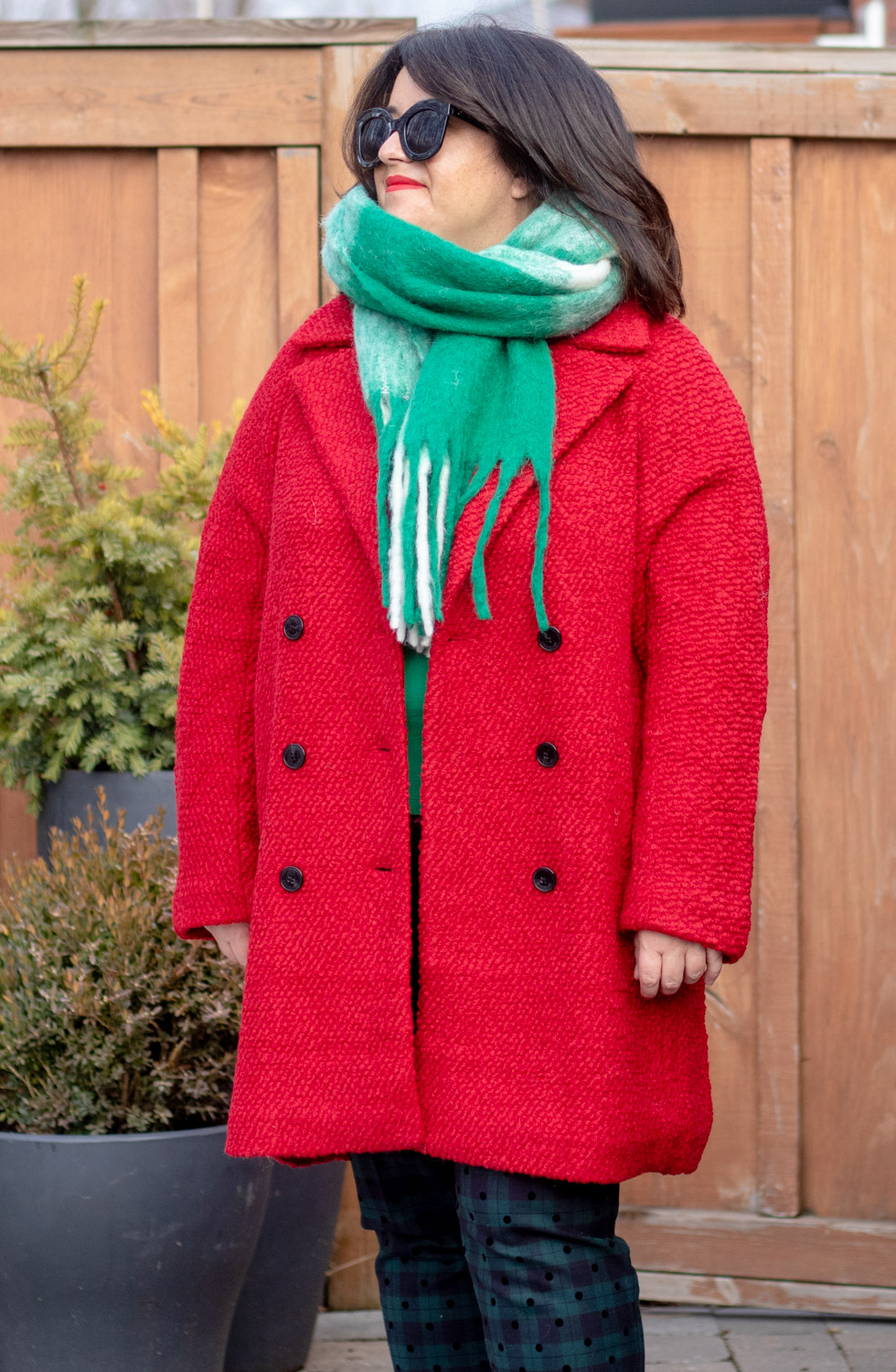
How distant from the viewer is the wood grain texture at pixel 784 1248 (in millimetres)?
3326

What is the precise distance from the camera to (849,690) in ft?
10.9

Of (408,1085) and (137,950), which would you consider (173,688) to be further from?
(408,1085)

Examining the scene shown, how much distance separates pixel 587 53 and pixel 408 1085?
2414 mm

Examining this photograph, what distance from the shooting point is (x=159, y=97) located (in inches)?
130

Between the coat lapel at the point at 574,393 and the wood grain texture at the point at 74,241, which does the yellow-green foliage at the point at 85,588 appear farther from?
the coat lapel at the point at 574,393

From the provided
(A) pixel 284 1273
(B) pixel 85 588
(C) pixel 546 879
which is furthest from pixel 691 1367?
(B) pixel 85 588

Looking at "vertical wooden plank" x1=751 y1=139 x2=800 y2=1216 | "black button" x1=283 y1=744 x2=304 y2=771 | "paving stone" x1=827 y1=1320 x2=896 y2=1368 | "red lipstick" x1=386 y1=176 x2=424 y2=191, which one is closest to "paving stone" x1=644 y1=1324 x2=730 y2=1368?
"paving stone" x1=827 y1=1320 x2=896 y2=1368

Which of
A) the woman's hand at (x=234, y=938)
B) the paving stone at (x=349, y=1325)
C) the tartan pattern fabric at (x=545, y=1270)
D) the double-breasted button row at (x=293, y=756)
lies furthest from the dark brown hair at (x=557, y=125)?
the paving stone at (x=349, y=1325)

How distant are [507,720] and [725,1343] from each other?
6.42ft

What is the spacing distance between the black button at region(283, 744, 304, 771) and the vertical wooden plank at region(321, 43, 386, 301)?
5.33ft

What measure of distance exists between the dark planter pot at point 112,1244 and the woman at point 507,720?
525 mm

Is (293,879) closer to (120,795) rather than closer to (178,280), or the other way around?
(120,795)

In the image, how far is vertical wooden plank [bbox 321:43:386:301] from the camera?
128 inches

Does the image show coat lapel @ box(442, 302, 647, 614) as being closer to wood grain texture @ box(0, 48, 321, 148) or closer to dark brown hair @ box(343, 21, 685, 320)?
dark brown hair @ box(343, 21, 685, 320)
